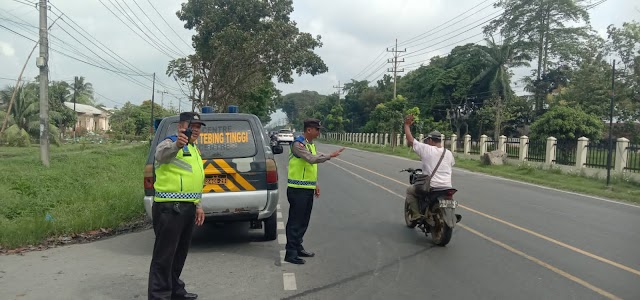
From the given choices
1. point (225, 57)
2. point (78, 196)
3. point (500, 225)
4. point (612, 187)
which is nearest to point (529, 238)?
point (500, 225)

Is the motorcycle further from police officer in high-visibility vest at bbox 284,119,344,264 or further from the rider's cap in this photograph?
the rider's cap

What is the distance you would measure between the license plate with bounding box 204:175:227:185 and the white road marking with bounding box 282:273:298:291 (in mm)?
1633

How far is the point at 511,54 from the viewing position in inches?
1891

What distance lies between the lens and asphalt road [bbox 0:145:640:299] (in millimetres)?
5105

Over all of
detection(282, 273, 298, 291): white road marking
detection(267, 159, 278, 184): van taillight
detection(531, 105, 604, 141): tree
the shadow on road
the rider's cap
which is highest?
detection(531, 105, 604, 141): tree

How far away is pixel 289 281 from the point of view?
5.42 m

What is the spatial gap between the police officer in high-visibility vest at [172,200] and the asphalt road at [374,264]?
0.65m

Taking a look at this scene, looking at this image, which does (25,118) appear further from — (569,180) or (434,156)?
(434,156)

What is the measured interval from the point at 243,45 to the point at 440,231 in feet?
73.9

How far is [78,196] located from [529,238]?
29.6 feet

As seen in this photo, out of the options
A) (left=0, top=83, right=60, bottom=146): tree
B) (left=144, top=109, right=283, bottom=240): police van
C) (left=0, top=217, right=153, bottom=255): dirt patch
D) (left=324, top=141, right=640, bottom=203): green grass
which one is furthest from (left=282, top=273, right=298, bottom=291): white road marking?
(left=0, top=83, right=60, bottom=146): tree

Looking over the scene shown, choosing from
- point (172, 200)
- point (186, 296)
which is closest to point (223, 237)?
point (186, 296)

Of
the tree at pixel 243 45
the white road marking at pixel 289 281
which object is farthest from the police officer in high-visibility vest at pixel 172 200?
the tree at pixel 243 45

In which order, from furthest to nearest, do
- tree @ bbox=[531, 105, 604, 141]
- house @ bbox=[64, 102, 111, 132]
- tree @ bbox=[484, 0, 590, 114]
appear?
house @ bbox=[64, 102, 111, 132], tree @ bbox=[484, 0, 590, 114], tree @ bbox=[531, 105, 604, 141]
